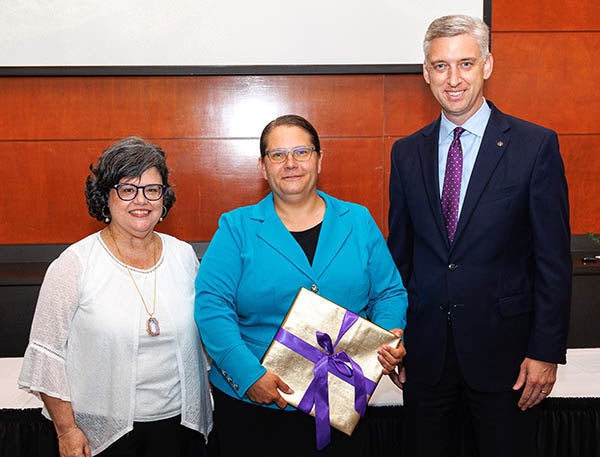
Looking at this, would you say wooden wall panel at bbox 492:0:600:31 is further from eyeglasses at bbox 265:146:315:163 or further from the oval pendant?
the oval pendant

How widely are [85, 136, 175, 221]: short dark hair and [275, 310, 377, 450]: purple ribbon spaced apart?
620mm

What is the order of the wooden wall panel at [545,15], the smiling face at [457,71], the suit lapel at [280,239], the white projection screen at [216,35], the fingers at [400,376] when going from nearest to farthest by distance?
the suit lapel at [280,239] → the smiling face at [457,71] → the fingers at [400,376] → the white projection screen at [216,35] → the wooden wall panel at [545,15]

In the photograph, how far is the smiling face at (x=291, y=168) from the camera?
1728mm

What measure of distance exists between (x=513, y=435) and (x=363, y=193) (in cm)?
260

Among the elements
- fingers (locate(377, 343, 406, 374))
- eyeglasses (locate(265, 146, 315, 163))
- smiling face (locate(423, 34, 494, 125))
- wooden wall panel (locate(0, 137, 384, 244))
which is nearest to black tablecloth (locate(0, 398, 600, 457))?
fingers (locate(377, 343, 406, 374))

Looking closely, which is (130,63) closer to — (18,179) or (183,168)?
(183,168)

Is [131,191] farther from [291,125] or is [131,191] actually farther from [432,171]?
[432,171]

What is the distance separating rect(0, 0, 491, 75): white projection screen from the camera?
12.8 feet

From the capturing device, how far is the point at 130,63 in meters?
3.96

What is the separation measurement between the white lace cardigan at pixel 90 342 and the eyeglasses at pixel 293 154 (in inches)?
20.9

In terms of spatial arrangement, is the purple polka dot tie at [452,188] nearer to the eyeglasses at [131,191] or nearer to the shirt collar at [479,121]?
the shirt collar at [479,121]

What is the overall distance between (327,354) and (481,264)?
1.77ft

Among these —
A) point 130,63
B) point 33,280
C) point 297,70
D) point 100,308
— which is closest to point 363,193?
point 297,70

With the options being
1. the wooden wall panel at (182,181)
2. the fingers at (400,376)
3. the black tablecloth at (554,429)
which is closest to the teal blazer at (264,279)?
the fingers at (400,376)
